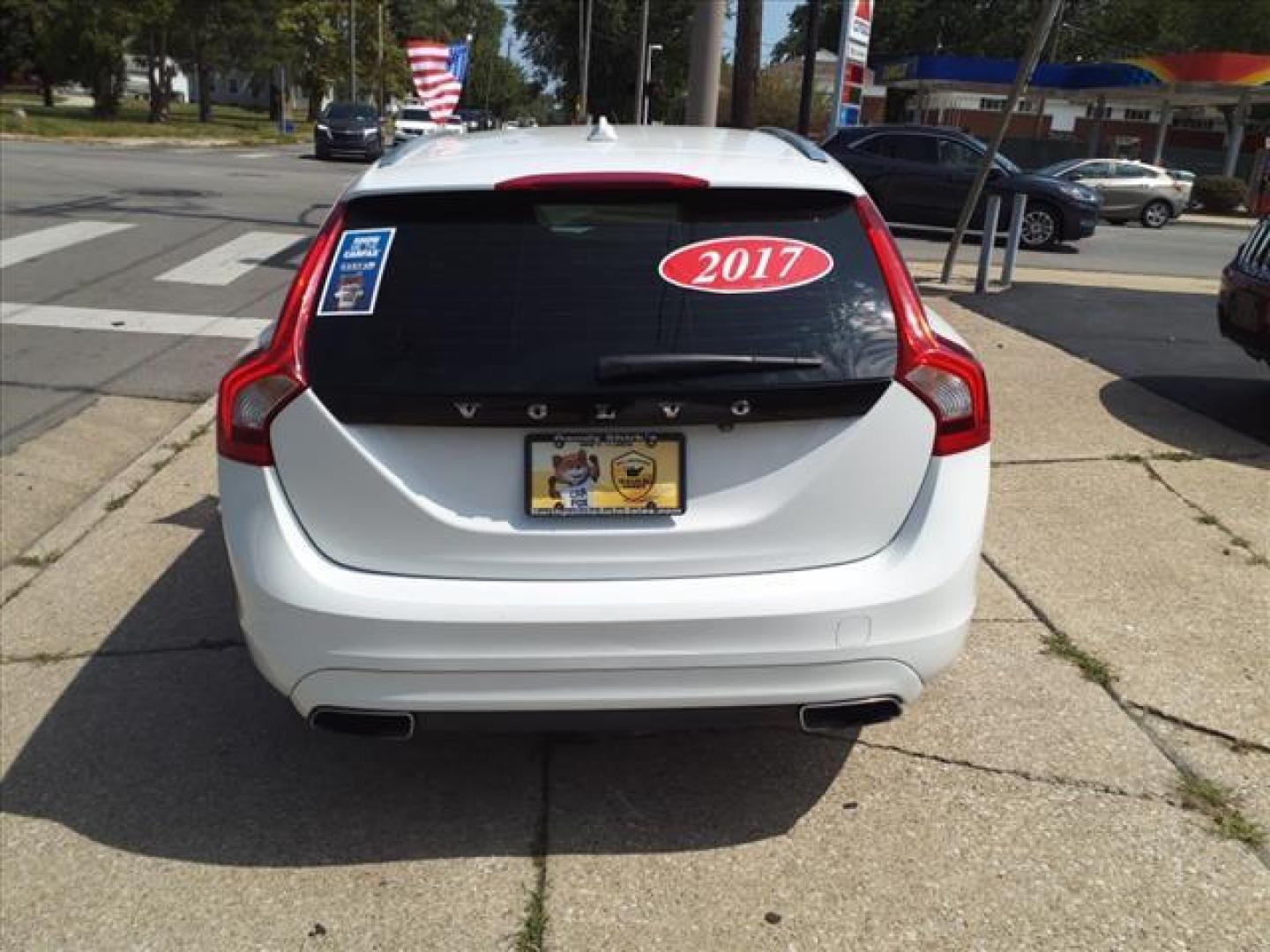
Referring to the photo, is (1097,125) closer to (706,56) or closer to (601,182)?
(706,56)

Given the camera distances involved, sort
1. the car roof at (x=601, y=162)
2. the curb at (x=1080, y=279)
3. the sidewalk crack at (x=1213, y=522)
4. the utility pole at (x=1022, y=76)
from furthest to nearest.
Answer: the curb at (x=1080, y=279)
the utility pole at (x=1022, y=76)
the sidewalk crack at (x=1213, y=522)
the car roof at (x=601, y=162)

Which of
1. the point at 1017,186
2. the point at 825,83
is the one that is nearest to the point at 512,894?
the point at 1017,186

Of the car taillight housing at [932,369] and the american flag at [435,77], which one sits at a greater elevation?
the american flag at [435,77]

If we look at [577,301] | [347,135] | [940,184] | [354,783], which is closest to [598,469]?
[577,301]

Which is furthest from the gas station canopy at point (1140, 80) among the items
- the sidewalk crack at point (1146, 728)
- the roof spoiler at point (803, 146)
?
the roof spoiler at point (803, 146)

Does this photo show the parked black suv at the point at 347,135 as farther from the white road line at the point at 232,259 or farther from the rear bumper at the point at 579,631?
the rear bumper at the point at 579,631

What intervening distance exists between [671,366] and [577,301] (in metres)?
0.29

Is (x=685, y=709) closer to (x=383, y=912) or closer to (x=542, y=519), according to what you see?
(x=542, y=519)

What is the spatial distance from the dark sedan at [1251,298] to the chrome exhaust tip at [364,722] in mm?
5391

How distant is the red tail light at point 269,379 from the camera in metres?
2.73

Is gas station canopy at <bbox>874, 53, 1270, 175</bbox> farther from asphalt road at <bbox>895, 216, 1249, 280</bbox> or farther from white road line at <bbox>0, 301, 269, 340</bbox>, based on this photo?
white road line at <bbox>0, 301, 269, 340</bbox>

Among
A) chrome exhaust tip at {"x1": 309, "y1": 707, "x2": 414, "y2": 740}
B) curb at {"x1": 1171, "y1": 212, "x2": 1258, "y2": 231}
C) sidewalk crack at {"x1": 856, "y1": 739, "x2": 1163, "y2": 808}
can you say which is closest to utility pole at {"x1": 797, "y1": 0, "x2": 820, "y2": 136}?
curb at {"x1": 1171, "y1": 212, "x2": 1258, "y2": 231}

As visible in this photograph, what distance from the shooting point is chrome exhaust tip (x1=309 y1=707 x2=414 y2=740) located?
2.73 m

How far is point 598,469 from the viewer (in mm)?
2668
